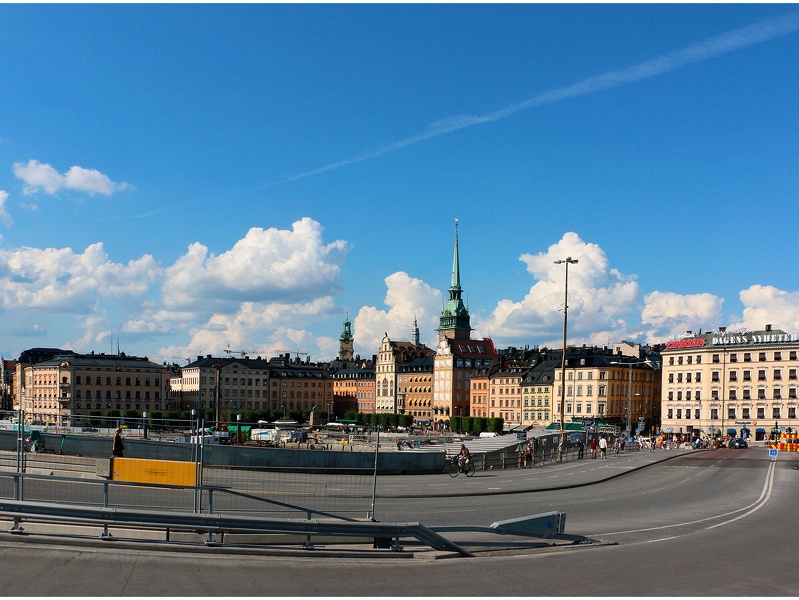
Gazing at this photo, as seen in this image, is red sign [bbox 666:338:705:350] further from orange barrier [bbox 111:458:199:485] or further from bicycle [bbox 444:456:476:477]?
orange barrier [bbox 111:458:199:485]

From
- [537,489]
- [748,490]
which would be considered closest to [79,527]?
[537,489]

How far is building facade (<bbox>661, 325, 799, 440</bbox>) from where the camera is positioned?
11744 centimetres

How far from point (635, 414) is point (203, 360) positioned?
104m

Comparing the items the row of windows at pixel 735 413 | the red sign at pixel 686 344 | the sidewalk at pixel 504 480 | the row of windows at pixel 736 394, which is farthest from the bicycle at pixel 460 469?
the red sign at pixel 686 344

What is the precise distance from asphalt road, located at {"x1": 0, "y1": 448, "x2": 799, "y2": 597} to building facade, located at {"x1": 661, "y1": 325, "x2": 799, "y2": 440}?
312ft

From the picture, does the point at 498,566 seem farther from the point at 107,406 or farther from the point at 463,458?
the point at 107,406

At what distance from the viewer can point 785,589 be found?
13531 millimetres

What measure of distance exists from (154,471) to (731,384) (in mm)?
116893

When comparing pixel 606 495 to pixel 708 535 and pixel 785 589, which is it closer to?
pixel 708 535

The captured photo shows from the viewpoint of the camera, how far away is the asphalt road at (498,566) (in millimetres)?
12062

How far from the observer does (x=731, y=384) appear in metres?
124

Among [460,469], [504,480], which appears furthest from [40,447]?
[504,480]

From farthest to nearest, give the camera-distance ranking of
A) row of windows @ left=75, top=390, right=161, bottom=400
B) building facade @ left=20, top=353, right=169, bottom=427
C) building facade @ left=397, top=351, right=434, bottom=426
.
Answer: building facade @ left=397, top=351, right=434, bottom=426 < row of windows @ left=75, top=390, right=161, bottom=400 < building facade @ left=20, top=353, right=169, bottom=427

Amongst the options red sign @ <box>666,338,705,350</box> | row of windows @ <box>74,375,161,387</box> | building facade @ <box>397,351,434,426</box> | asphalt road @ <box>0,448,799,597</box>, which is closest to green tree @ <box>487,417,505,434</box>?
red sign @ <box>666,338,705,350</box>
